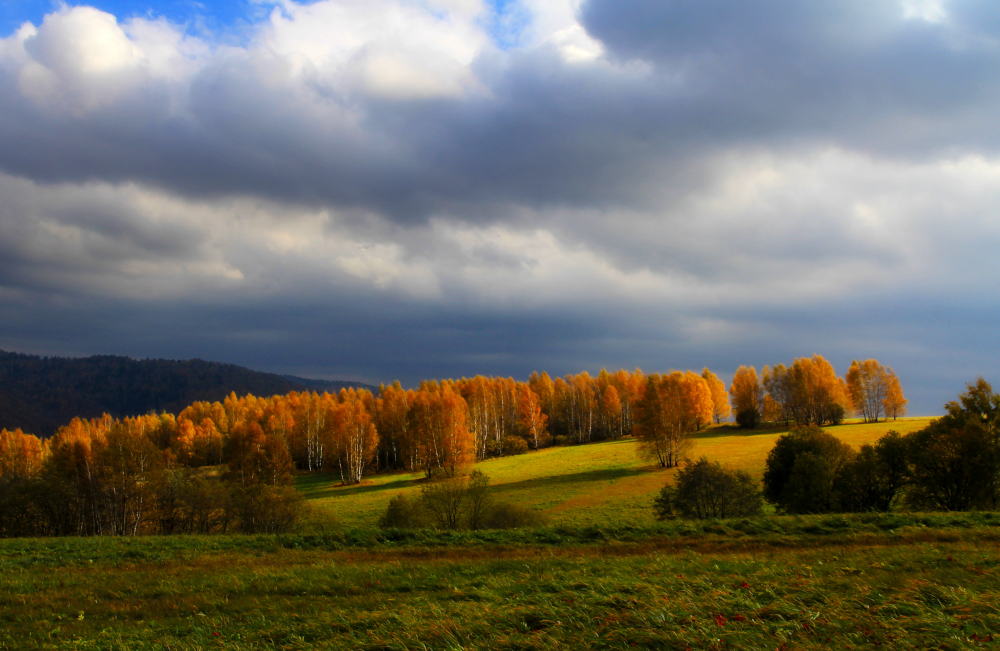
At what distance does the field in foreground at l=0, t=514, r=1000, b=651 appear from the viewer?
729cm

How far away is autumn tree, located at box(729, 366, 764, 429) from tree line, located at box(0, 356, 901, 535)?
345 mm

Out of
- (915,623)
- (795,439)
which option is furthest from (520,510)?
(915,623)

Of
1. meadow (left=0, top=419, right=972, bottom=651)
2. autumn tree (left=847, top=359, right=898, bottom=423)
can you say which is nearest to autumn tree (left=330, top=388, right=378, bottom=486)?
meadow (left=0, top=419, right=972, bottom=651)

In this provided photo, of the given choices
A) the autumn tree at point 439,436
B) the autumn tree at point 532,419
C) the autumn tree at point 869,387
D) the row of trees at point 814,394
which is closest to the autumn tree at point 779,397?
the row of trees at point 814,394

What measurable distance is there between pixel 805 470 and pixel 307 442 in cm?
8676

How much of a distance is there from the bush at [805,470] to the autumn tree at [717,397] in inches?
3214

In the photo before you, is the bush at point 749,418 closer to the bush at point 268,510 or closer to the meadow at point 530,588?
the meadow at point 530,588

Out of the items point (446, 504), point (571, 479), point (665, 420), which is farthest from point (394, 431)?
point (446, 504)

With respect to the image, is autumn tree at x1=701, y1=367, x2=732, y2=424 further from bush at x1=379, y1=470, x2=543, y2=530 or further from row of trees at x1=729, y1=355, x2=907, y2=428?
bush at x1=379, y1=470, x2=543, y2=530

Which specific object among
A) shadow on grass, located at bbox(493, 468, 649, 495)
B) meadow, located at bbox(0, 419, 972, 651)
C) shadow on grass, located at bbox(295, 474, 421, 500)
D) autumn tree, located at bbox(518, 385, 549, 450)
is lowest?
shadow on grass, located at bbox(295, 474, 421, 500)

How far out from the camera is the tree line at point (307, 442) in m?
40.3

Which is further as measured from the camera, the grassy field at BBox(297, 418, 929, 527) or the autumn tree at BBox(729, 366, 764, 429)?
the autumn tree at BBox(729, 366, 764, 429)

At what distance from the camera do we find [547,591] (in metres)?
10.3

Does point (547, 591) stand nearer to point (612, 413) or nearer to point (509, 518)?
point (509, 518)
